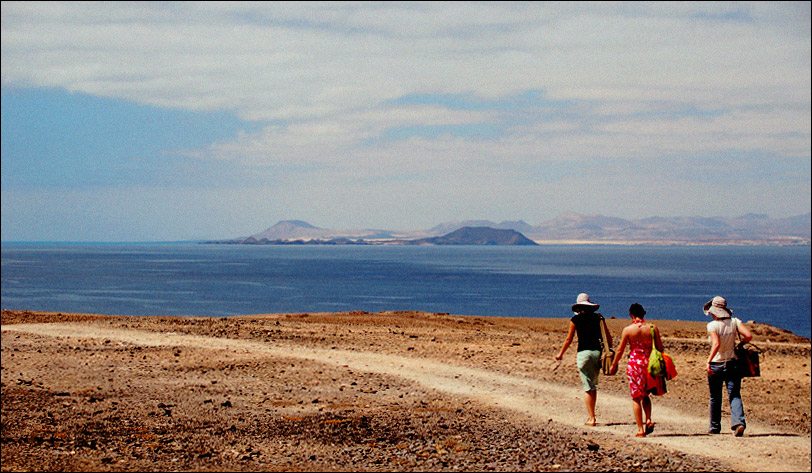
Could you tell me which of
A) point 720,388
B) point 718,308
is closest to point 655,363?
point 718,308

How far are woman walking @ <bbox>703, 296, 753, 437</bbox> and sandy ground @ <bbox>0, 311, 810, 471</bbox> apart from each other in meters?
0.44

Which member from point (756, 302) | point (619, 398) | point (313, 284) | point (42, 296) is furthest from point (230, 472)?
point (313, 284)

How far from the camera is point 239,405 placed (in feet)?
60.6

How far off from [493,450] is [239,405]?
26.8ft

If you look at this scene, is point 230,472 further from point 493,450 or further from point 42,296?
point 42,296

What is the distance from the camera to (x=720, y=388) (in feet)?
29.5

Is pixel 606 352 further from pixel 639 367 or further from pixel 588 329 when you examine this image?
pixel 588 329

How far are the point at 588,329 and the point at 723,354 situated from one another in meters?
1.54

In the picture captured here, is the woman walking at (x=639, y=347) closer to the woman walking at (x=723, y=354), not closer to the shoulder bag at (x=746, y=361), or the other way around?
the woman walking at (x=723, y=354)

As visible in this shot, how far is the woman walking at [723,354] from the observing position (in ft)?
26.3

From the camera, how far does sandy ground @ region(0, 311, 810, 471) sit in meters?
12.0

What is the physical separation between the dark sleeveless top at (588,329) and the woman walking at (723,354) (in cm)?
130

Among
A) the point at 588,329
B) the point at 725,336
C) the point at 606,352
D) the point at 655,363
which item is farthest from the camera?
the point at 588,329

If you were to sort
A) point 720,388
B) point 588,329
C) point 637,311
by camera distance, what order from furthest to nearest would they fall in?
point 588,329 < point 720,388 < point 637,311
